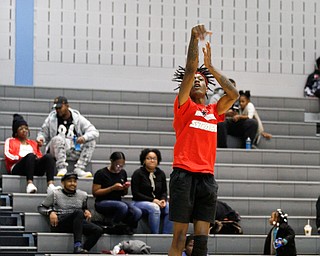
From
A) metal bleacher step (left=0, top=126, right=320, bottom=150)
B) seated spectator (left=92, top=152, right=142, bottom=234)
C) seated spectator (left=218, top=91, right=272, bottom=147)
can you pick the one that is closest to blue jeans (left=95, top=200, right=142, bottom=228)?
seated spectator (left=92, top=152, right=142, bottom=234)

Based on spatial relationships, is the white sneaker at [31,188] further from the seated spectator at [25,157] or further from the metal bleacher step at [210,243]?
the metal bleacher step at [210,243]

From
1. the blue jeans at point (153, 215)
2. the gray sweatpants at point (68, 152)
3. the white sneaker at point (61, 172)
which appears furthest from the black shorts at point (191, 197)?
the gray sweatpants at point (68, 152)

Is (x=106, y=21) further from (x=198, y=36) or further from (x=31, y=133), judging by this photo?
(x=198, y=36)

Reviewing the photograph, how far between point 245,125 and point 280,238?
305 cm

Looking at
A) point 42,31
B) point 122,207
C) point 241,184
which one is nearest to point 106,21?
point 42,31

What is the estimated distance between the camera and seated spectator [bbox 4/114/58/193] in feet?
34.0

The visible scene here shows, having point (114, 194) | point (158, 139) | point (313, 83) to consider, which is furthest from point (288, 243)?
point (313, 83)

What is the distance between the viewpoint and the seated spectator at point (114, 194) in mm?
9867

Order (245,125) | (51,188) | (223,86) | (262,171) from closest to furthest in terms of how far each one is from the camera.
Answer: (223,86)
(51,188)
(262,171)
(245,125)

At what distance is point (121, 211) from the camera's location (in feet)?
32.3

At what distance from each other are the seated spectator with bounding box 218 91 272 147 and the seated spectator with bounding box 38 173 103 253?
3015 mm

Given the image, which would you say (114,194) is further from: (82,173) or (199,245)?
A: (199,245)

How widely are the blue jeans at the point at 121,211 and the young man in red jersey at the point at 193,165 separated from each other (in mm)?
3323

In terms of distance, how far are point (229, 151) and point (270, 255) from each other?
2.56 meters
